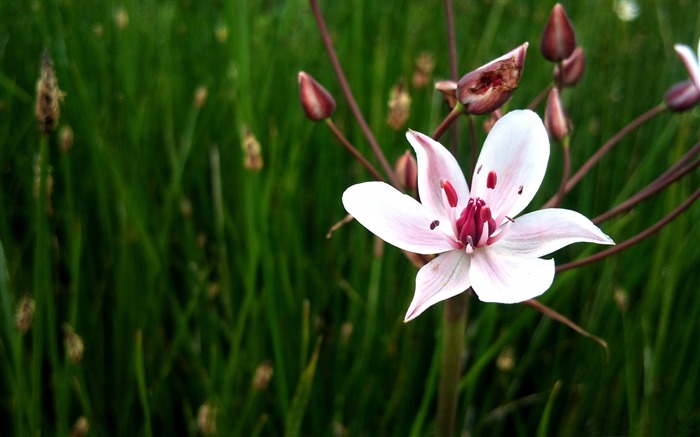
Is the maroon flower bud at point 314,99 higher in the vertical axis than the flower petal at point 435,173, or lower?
Answer: higher

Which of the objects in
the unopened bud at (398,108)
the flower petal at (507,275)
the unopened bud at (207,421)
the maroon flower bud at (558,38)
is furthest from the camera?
the unopened bud at (398,108)

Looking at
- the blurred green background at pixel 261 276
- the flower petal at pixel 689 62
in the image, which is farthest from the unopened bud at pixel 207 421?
the flower petal at pixel 689 62

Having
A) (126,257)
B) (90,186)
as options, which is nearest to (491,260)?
(126,257)

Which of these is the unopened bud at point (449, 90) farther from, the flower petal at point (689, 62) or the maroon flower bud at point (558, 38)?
the flower petal at point (689, 62)

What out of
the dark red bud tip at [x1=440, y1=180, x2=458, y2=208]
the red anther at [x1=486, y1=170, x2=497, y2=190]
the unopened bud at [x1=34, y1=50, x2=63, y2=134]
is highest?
the unopened bud at [x1=34, y1=50, x2=63, y2=134]

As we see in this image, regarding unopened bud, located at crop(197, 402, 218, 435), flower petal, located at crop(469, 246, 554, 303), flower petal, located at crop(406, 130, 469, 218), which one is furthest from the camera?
unopened bud, located at crop(197, 402, 218, 435)

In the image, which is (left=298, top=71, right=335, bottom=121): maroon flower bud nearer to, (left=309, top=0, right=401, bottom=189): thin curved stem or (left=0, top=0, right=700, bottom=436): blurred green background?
(left=309, top=0, right=401, bottom=189): thin curved stem

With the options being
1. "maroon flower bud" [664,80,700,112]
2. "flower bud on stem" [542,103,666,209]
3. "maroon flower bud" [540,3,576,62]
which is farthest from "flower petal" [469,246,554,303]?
"maroon flower bud" [664,80,700,112]

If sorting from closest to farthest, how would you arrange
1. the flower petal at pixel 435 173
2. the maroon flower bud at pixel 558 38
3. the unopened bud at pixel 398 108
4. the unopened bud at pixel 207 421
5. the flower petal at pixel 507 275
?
the flower petal at pixel 507 275, the flower petal at pixel 435 173, the maroon flower bud at pixel 558 38, the unopened bud at pixel 207 421, the unopened bud at pixel 398 108
